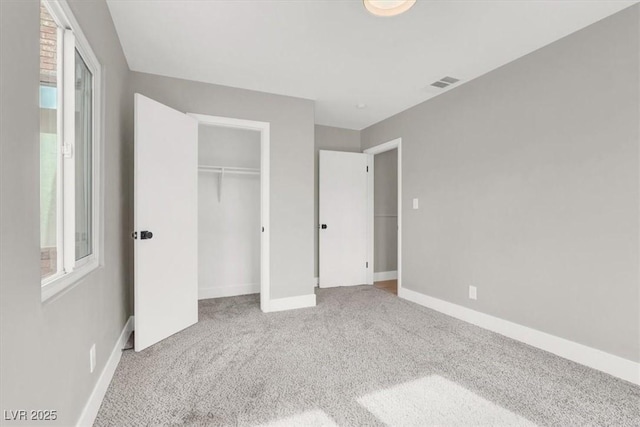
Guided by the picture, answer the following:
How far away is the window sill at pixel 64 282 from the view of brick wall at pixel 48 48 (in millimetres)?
862

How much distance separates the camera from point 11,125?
0.90 meters

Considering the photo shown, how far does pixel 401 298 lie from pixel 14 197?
3884mm

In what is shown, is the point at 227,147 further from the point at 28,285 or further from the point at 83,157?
the point at 28,285

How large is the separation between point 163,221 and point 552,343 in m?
3.39

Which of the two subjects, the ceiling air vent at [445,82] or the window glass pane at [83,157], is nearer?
the window glass pane at [83,157]

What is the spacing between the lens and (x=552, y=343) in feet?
8.02

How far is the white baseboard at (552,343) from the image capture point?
204cm

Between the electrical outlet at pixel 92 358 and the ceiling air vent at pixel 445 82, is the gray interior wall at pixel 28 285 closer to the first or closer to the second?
the electrical outlet at pixel 92 358

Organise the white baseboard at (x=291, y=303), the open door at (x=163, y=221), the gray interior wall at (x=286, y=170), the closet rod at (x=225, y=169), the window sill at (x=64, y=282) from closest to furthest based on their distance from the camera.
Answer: the window sill at (x=64, y=282) < the open door at (x=163, y=221) < the gray interior wall at (x=286, y=170) < the white baseboard at (x=291, y=303) < the closet rod at (x=225, y=169)

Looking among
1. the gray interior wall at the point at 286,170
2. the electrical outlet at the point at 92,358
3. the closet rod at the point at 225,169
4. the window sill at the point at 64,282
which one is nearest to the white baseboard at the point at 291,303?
the gray interior wall at the point at 286,170

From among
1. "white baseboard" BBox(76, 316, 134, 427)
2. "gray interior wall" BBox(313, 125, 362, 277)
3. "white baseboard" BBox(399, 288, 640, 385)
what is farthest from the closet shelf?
"white baseboard" BBox(399, 288, 640, 385)

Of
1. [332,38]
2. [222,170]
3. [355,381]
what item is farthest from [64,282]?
[222,170]

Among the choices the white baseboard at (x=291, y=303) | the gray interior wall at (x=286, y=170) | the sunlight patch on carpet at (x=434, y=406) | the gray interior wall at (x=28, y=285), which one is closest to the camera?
the gray interior wall at (x=28, y=285)

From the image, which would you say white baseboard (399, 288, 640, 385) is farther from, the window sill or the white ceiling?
the window sill
